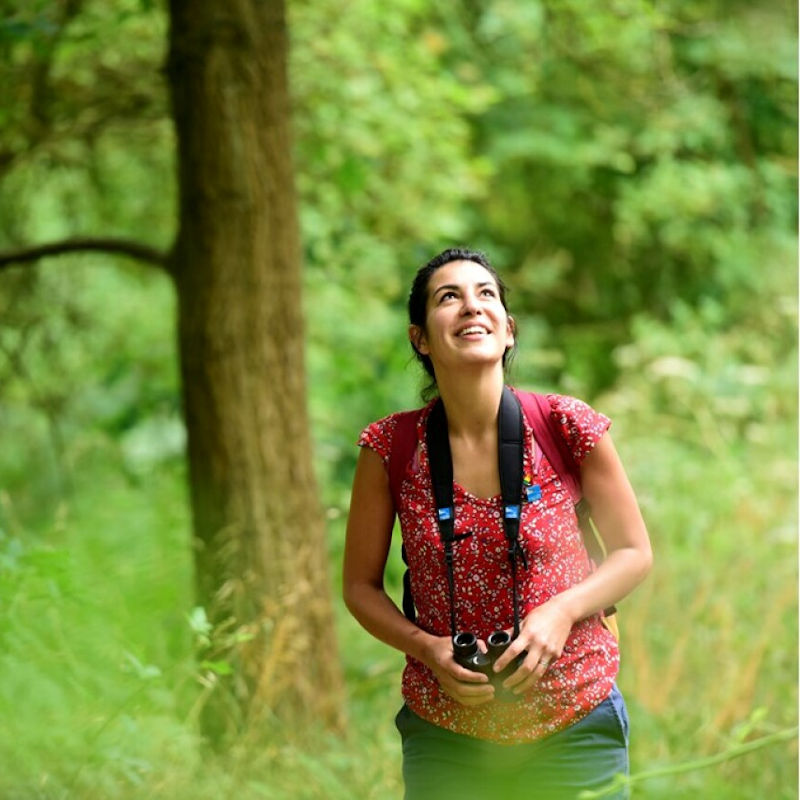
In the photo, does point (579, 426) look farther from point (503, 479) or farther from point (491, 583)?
point (491, 583)

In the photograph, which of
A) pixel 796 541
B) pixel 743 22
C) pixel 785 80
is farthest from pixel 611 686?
pixel 785 80

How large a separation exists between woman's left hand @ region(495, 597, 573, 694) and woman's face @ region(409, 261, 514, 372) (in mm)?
519

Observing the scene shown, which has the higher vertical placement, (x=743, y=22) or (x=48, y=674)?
(x=743, y=22)

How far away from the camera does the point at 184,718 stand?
14.8 ft

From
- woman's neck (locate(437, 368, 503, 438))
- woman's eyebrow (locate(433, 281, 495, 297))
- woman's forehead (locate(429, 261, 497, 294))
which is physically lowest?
woman's neck (locate(437, 368, 503, 438))

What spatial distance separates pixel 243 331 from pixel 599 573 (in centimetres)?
258

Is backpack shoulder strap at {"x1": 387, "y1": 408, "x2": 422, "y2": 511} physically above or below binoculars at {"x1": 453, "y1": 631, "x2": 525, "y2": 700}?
above

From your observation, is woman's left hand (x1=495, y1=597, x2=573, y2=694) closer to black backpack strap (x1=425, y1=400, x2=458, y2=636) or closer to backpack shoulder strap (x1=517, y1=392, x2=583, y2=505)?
black backpack strap (x1=425, y1=400, x2=458, y2=636)

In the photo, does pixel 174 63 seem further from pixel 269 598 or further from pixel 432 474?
pixel 432 474

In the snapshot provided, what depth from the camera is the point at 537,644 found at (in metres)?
2.23

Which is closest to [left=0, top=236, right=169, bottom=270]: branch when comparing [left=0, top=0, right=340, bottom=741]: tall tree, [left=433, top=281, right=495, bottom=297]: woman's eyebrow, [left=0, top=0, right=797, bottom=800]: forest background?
[left=0, top=0, right=340, bottom=741]: tall tree

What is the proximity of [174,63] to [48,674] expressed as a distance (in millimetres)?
2509

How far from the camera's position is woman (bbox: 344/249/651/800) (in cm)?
238

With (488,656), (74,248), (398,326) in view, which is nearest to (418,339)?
(488,656)
